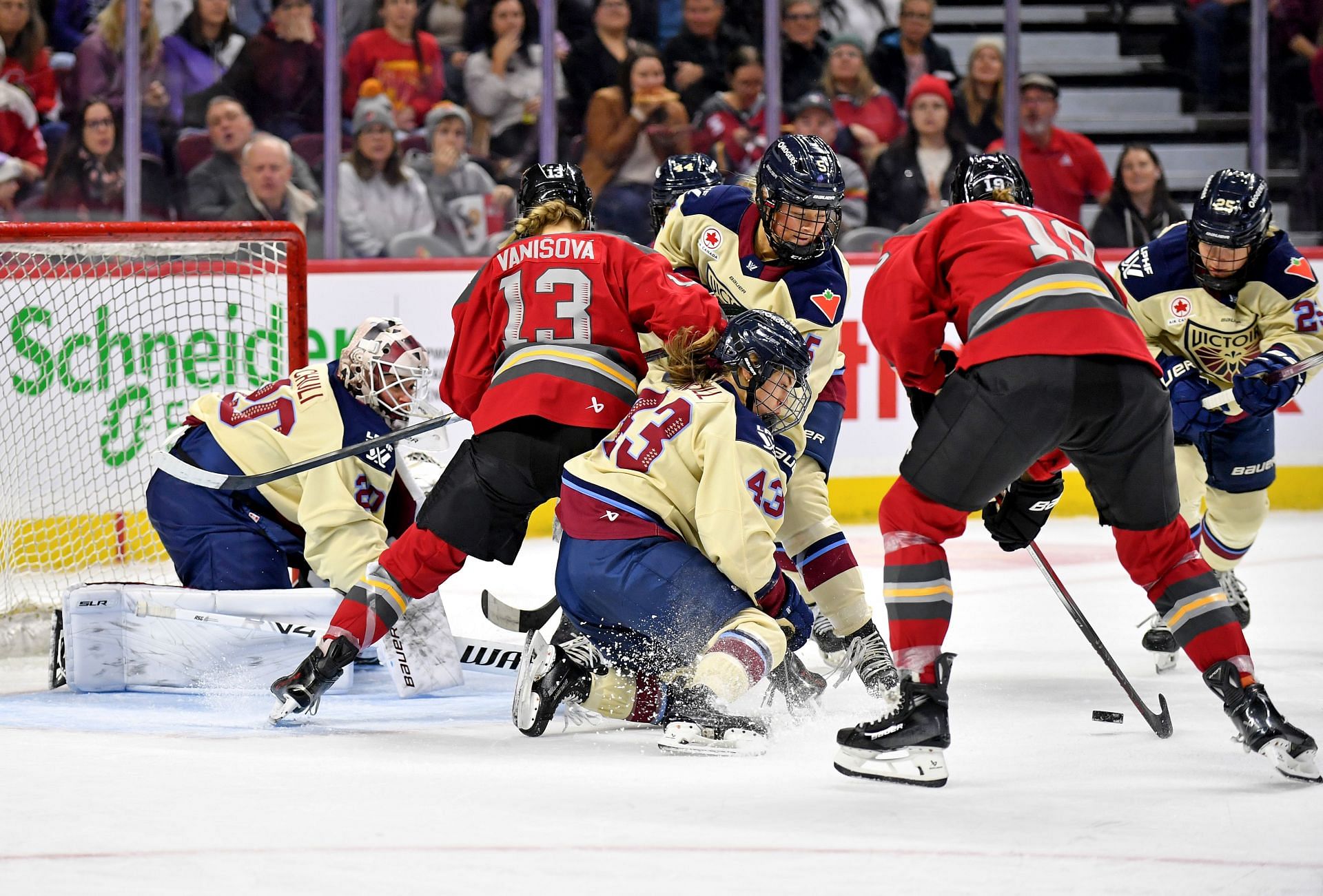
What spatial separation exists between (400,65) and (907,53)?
2.02m

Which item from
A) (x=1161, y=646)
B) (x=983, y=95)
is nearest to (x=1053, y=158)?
(x=983, y=95)

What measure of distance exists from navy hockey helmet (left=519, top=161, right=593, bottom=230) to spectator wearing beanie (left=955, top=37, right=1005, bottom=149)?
10.5ft

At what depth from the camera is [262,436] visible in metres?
3.74

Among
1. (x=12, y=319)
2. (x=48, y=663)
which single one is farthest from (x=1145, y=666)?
(x=12, y=319)

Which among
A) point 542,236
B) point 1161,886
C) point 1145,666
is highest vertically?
point 542,236

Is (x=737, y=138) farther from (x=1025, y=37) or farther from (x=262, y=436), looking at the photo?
(x=262, y=436)

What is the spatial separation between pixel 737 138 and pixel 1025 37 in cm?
145

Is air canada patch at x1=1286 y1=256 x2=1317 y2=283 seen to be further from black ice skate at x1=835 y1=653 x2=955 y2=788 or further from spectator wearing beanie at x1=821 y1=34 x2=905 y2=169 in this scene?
spectator wearing beanie at x1=821 y1=34 x2=905 y2=169

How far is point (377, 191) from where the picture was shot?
21.2 ft

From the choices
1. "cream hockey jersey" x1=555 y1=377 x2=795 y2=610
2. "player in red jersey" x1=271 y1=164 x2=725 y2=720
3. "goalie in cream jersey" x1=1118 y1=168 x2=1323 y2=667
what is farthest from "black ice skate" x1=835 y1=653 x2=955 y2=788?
"goalie in cream jersey" x1=1118 y1=168 x2=1323 y2=667

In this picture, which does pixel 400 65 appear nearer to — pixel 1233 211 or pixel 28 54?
pixel 28 54

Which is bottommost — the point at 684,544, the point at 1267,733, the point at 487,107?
the point at 1267,733

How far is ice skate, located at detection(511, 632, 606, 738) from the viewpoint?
3139 mm

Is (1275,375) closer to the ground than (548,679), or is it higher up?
higher up
